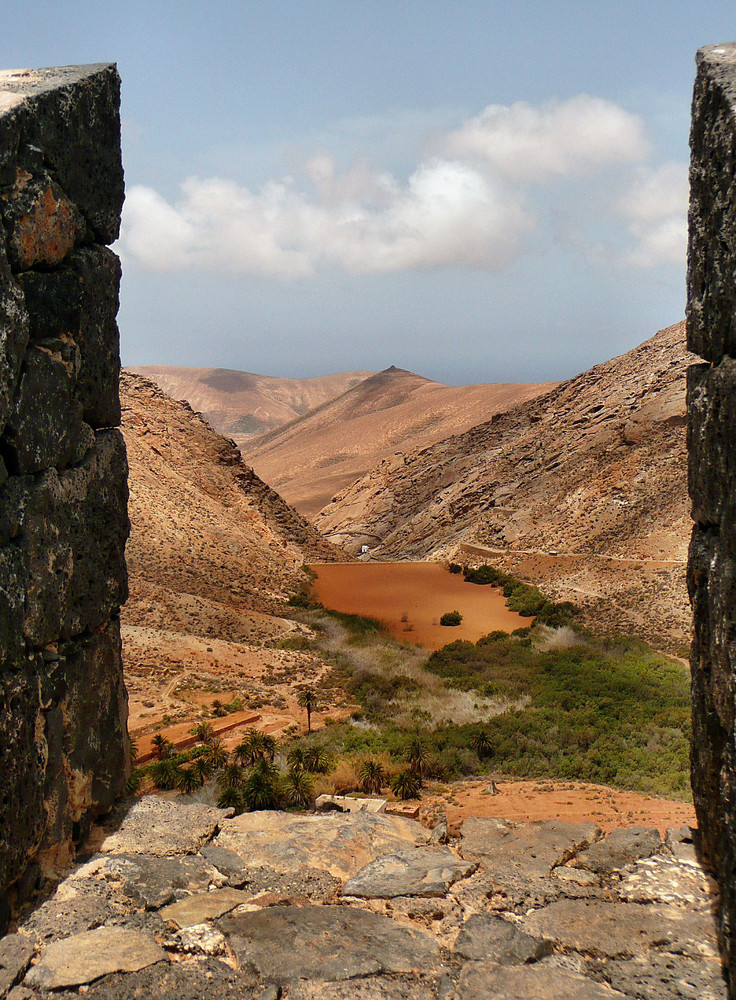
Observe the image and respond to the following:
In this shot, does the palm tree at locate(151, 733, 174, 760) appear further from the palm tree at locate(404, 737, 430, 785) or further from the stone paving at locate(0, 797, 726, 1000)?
the stone paving at locate(0, 797, 726, 1000)

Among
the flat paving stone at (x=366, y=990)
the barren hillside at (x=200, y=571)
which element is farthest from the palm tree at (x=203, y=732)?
the flat paving stone at (x=366, y=990)

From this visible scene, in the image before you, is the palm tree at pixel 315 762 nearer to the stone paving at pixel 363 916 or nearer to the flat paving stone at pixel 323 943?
the stone paving at pixel 363 916

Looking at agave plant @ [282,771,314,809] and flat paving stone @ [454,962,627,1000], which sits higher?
flat paving stone @ [454,962,627,1000]

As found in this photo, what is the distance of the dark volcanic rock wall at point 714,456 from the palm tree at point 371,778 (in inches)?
192

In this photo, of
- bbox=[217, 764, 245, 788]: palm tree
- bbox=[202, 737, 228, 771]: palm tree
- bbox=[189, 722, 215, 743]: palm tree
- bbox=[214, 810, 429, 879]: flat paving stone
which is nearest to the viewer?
bbox=[214, 810, 429, 879]: flat paving stone

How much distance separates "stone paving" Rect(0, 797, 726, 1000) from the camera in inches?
173

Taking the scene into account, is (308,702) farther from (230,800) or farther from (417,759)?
(230,800)

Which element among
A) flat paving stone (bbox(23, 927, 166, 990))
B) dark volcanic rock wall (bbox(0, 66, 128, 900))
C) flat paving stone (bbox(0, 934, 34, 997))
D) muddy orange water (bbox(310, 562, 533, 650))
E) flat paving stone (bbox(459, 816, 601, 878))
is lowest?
muddy orange water (bbox(310, 562, 533, 650))

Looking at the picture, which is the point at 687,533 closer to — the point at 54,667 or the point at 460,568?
the point at 460,568

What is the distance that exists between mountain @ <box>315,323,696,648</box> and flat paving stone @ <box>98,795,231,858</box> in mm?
17355

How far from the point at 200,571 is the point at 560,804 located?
1803 cm

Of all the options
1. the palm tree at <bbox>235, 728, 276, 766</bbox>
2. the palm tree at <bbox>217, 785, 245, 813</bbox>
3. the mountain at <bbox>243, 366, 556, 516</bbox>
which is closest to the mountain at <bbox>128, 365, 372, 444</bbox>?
the mountain at <bbox>243, 366, 556, 516</bbox>

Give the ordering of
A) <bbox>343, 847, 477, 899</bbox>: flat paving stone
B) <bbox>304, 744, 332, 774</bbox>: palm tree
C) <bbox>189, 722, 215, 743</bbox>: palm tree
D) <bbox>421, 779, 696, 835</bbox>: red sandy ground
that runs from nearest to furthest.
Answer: <bbox>343, 847, 477, 899</bbox>: flat paving stone
<bbox>421, 779, 696, 835</bbox>: red sandy ground
<bbox>304, 744, 332, 774</bbox>: palm tree
<bbox>189, 722, 215, 743</bbox>: palm tree

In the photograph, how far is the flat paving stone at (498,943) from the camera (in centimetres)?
469
